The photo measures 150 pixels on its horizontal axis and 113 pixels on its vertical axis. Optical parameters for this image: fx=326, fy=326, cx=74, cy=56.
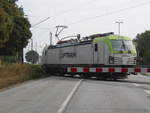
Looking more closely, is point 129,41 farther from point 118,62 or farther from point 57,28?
point 57,28

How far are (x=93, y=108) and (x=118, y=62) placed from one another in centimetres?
1529

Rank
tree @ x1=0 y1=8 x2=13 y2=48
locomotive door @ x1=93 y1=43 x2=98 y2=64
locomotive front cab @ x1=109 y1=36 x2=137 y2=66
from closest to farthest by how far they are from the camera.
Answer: locomotive front cab @ x1=109 y1=36 x2=137 y2=66, tree @ x1=0 y1=8 x2=13 y2=48, locomotive door @ x1=93 y1=43 x2=98 y2=64

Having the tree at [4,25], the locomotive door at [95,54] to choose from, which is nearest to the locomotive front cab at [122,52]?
the locomotive door at [95,54]

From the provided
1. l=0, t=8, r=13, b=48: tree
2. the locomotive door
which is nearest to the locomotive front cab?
the locomotive door

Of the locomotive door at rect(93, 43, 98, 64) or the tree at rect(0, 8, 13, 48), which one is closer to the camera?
the tree at rect(0, 8, 13, 48)

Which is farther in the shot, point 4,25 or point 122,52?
point 4,25

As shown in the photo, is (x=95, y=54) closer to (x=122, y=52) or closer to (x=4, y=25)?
(x=122, y=52)

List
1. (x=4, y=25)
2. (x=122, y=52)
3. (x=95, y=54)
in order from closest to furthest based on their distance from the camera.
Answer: (x=122, y=52)
(x=4, y=25)
(x=95, y=54)

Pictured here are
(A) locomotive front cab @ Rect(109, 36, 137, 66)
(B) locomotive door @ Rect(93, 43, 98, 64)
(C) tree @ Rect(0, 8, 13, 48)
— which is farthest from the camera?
(B) locomotive door @ Rect(93, 43, 98, 64)

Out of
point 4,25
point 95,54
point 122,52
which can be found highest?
point 4,25

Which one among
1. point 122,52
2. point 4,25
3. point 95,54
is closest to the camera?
point 122,52

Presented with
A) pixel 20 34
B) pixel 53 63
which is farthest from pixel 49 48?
pixel 20 34

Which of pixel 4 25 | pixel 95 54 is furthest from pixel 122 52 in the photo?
pixel 4 25

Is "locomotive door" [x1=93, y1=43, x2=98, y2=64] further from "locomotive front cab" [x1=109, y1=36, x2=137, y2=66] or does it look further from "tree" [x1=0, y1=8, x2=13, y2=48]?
"tree" [x1=0, y1=8, x2=13, y2=48]
